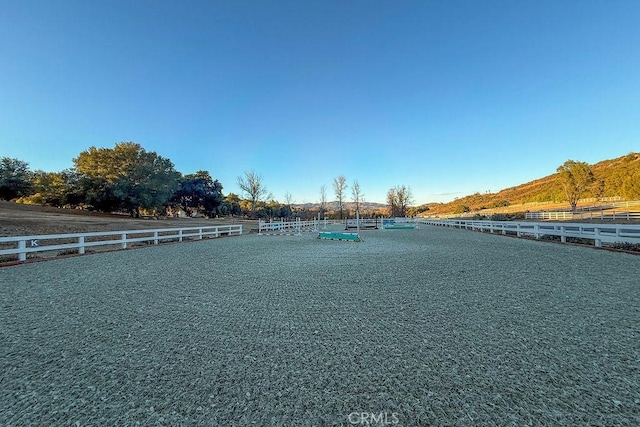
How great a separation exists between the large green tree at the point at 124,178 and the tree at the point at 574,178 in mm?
61419

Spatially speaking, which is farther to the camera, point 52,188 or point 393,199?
point 393,199

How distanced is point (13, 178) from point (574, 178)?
255 ft

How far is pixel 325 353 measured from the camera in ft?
8.13

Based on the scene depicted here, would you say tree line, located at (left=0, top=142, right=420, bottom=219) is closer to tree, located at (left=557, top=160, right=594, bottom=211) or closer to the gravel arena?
the gravel arena

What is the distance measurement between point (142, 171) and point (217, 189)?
17.1 m

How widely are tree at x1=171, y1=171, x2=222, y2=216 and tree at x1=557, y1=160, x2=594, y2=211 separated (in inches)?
2327

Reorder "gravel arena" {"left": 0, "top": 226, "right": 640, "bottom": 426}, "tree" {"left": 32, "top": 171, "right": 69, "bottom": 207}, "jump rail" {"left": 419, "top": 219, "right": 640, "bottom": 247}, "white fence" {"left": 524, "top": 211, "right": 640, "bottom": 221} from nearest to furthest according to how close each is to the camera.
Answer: "gravel arena" {"left": 0, "top": 226, "right": 640, "bottom": 426}
"jump rail" {"left": 419, "top": 219, "right": 640, "bottom": 247}
"white fence" {"left": 524, "top": 211, "right": 640, "bottom": 221}
"tree" {"left": 32, "top": 171, "right": 69, "bottom": 207}

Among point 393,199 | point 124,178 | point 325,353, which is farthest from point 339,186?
point 325,353

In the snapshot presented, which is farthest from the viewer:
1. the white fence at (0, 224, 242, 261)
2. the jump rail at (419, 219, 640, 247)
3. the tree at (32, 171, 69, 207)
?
the tree at (32, 171, 69, 207)

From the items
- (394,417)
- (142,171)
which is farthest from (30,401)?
(142,171)

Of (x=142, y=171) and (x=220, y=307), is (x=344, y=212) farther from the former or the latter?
(x=220, y=307)

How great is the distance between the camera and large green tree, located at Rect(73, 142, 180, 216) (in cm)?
3119

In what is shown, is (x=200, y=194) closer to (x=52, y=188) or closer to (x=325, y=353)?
(x=52, y=188)

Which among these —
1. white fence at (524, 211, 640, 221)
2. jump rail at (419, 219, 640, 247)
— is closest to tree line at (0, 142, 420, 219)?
jump rail at (419, 219, 640, 247)
